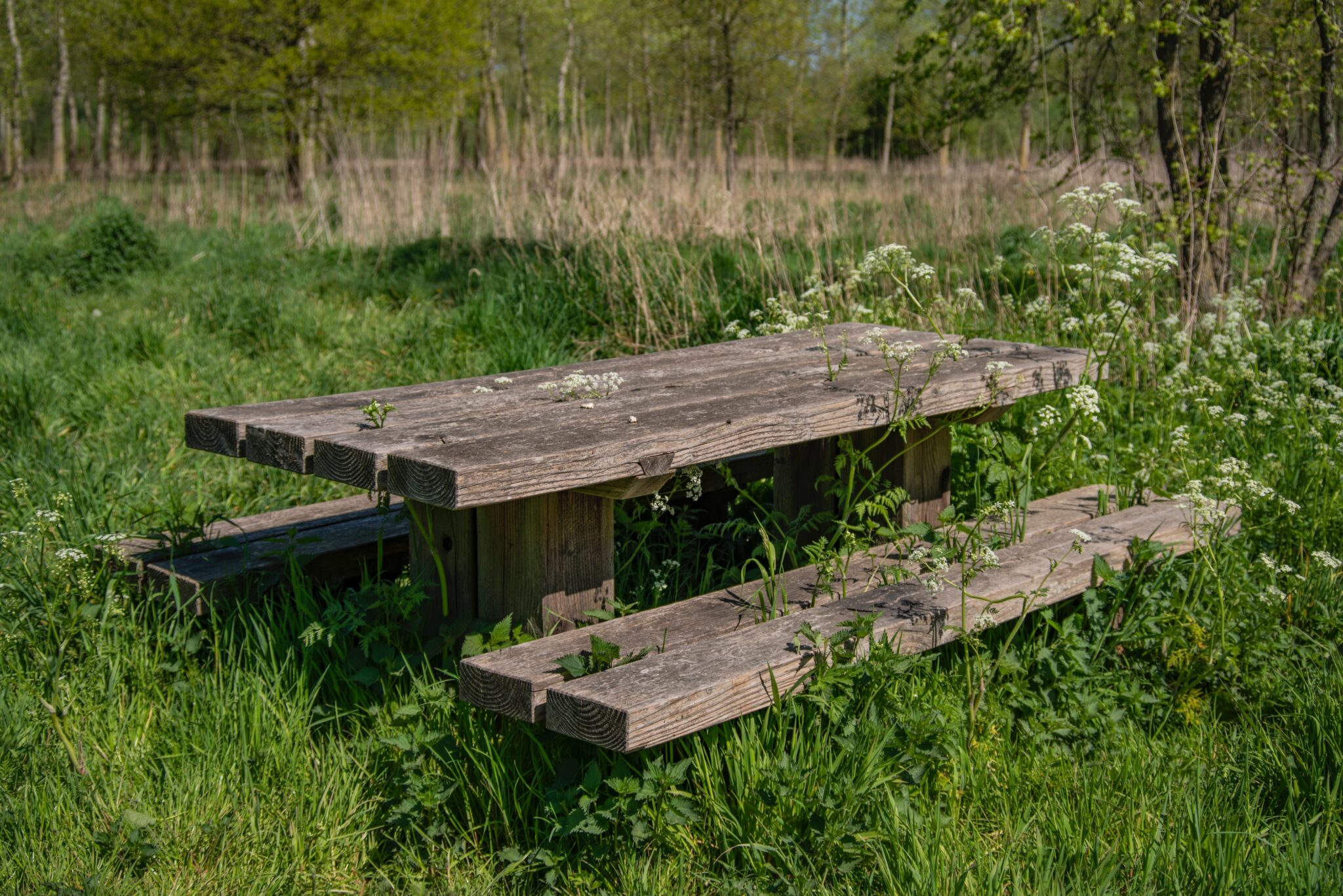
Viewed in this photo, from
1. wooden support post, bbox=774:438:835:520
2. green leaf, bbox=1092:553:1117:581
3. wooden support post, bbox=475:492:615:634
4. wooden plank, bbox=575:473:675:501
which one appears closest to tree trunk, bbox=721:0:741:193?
wooden support post, bbox=774:438:835:520

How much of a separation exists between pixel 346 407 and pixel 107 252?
6.71 meters

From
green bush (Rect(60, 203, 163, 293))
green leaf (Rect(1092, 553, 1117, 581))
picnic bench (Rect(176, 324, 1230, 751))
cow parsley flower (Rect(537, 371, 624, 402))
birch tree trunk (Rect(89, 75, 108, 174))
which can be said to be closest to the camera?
picnic bench (Rect(176, 324, 1230, 751))

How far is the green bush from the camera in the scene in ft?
25.8

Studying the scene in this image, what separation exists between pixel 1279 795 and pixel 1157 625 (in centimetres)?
54

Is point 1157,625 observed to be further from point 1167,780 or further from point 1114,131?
point 1114,131

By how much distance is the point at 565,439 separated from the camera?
203 cm

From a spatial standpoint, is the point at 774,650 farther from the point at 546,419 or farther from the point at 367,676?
the point at 367,676

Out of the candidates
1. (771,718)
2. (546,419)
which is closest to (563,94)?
(546,419)

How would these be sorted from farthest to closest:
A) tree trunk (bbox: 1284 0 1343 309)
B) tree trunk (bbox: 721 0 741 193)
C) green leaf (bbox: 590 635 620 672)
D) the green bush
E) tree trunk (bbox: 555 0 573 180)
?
tree trunk (bbox: 721 0 741 193)
the green bush
tree trunk (bbox: 555 0 573 180)
tree trunk (bbox: 1284 0 1343 309)
green leaf (bbox: 590 635 620 672)

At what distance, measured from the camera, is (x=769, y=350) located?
3164mm

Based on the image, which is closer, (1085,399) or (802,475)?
(1085,399)

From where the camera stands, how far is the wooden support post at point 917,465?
2.97 meters

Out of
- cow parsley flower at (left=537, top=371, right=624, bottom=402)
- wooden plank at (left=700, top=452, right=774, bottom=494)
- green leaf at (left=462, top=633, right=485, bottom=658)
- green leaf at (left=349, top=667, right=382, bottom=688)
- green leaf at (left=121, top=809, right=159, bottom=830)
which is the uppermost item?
cow parsley flower at (left=537, top=371, right=624, bottom=402)

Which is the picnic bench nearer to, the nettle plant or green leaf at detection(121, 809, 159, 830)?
the nettle plant
